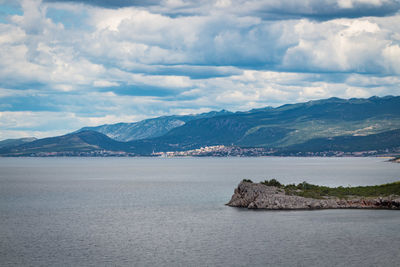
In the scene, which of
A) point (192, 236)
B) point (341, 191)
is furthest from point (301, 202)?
point (192, 236)

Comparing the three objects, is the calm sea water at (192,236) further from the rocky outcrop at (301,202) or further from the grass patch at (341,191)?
the grass patch at (341,191)

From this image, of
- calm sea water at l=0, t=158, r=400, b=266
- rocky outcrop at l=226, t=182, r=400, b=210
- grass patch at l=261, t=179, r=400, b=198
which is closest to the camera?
calm sea water at l=0, t=158, r=400, b=266

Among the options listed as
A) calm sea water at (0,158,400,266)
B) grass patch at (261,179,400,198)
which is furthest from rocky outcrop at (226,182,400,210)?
calm sea water at (0,158,400,266)

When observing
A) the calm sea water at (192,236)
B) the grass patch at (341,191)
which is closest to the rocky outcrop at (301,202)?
the grass patch at (341,191)

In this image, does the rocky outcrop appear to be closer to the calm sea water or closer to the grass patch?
the grass patch

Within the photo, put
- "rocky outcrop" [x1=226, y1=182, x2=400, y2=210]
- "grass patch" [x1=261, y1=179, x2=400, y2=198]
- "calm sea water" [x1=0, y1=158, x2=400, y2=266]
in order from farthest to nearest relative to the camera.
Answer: "grass patch" [x1=261, y1=179, x2=400, y2=198], "rocky outcrop" [x1=226, y1=182, x2=400, y2=210], "calm sea water" [x1=0, y1=158, x2=400, y2=266]

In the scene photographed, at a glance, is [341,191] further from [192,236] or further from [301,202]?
[192,236]

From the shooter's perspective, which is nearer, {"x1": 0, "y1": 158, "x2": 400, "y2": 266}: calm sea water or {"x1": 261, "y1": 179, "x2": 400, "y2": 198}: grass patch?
{"x1": 0, "y1": 158, "x2": 400, "y2": 266}: calm sea water

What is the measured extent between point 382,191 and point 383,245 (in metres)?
40.3

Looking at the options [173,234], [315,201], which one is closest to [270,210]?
[315,201]

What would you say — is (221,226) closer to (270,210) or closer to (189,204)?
(270,210)

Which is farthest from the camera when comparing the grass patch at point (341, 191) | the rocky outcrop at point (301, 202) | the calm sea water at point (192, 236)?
the grass patch at point (341, 191)

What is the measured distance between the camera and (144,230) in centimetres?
7788

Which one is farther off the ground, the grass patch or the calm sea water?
the grass patch
